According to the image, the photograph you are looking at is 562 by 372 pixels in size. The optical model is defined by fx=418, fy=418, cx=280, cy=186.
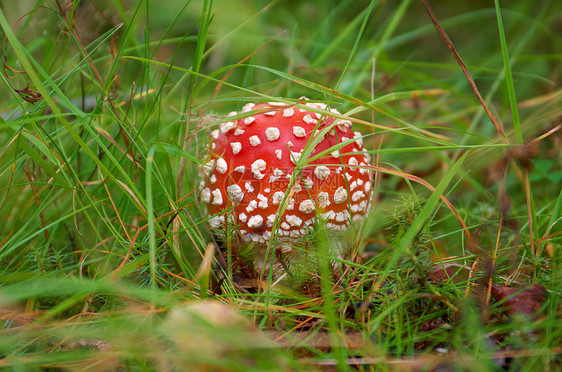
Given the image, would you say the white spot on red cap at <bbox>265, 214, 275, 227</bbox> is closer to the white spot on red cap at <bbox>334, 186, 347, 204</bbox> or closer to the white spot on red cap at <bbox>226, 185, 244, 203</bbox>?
the white spot on red cap at <bbox>226, 185, 244, 203</bbox>

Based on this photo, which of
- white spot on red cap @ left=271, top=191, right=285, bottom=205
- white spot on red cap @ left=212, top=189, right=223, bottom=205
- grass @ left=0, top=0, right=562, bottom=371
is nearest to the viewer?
grass @ left=0, top=0, right=562, bottom=371

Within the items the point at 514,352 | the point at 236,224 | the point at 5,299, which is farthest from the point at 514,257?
the point at 5,299

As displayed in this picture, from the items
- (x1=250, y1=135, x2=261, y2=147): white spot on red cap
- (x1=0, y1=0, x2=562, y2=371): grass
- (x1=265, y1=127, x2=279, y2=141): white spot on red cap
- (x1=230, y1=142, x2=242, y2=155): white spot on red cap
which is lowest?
(x1=0, y1=0, x2=562, y2=371): grass

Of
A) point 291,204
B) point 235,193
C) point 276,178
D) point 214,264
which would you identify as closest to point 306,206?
point 291,204

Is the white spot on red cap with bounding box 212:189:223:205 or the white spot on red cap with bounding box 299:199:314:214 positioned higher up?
the white spot on red cap with bounding box 212:189:223:205

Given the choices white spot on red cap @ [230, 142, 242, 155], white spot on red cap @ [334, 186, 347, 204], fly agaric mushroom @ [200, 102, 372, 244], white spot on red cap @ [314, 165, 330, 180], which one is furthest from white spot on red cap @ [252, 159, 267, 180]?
white spot on red cap @ [334, 186, 347, 204]

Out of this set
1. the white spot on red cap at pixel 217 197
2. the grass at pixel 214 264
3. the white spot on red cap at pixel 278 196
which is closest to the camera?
the grass at pixel 214 264

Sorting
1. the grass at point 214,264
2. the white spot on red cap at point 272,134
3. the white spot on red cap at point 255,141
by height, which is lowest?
the grass at point 214,264

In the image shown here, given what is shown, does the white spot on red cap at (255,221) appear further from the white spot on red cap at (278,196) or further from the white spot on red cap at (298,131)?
the white spot on red cap at (298,131)

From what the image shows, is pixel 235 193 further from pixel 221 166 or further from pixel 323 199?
pixel 323 199

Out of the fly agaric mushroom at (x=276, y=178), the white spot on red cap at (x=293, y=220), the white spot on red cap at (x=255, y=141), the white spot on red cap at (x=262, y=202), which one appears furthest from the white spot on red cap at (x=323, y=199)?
the white spot on red cap at (x=255, y=141)
